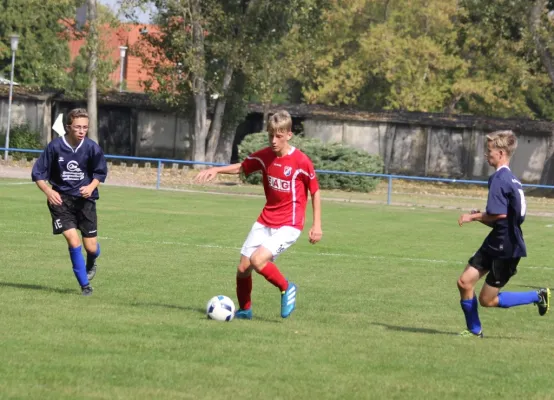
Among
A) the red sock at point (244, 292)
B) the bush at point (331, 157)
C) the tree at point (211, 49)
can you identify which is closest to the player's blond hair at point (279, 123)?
the red sock at point (244, 292)

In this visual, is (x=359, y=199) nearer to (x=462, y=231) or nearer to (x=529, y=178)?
(x=462, y=231)

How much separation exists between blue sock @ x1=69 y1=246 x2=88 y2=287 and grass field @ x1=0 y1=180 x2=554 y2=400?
0.26 metres

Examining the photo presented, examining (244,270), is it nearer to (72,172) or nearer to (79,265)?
(79,265)

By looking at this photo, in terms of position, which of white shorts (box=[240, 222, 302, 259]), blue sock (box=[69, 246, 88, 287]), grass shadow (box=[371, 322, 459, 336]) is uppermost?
white shorts (box=[240, 222, 302, 259])

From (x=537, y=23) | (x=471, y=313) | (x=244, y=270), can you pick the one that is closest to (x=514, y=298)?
(x=471, y=313)

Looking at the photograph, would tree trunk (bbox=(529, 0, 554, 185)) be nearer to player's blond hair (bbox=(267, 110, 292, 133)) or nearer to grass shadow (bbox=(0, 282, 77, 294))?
grass shadow (bbox=(0, 282, 77, 294))

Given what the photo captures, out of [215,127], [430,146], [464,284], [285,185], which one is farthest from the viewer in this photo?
[430,146]

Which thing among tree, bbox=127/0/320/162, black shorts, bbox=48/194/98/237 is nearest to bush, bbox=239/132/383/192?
tree, bbox=127/0/320/162

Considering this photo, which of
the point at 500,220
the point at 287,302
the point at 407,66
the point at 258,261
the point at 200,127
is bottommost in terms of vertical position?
the point at 287,302

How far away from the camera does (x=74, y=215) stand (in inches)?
472

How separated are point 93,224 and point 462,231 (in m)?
16.4

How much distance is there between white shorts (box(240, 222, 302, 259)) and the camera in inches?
404

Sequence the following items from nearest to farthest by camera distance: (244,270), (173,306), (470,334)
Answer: (470,334) < (244,270) < (173,306)

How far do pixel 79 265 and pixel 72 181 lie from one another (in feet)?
2.98
